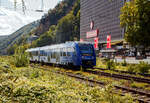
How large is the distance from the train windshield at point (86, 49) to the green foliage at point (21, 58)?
5.56 m

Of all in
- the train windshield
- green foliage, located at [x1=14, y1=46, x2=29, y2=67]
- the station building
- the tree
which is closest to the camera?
green foliage, located at [x1=14, y1=46, x2=29, y2=67]

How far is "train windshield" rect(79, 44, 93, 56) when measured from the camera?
19.5 meters

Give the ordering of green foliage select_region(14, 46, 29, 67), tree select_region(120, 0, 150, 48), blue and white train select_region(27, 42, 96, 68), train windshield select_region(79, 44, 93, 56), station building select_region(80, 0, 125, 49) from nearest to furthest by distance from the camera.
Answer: green foliage select_region(14, 46, 29, 67), blue and white train select_region(27, 42, 96, 68), train windshield select_region(79, 44, 93, 56), tree select_region(120, 0, 150, 48), station building select_region(80, 0, 125, 49)

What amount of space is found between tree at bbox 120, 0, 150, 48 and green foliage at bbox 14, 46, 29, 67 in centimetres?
1515

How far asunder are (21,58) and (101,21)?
83.3 m

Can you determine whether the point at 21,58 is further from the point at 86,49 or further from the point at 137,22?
the point at 137,22

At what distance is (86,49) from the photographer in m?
20.0

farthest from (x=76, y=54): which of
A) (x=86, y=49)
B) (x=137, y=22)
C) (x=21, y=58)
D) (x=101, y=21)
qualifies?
(x=101, y=21)

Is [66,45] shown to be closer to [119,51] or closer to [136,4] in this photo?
[136,4]

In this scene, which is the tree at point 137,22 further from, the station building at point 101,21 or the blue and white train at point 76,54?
the station building at point 101,21

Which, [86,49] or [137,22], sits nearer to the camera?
[86,49]

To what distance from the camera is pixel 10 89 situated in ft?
18.5

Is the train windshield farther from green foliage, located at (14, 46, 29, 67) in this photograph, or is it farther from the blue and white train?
green foliage, located at (14, 46, 29, 67)

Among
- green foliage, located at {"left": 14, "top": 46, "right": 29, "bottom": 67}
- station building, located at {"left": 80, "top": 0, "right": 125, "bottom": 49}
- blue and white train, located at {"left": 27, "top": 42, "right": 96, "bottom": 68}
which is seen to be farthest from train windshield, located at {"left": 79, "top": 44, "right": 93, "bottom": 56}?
station building, located at {"left": 80, "top": 0, "right": 125, "bottom": 49}
